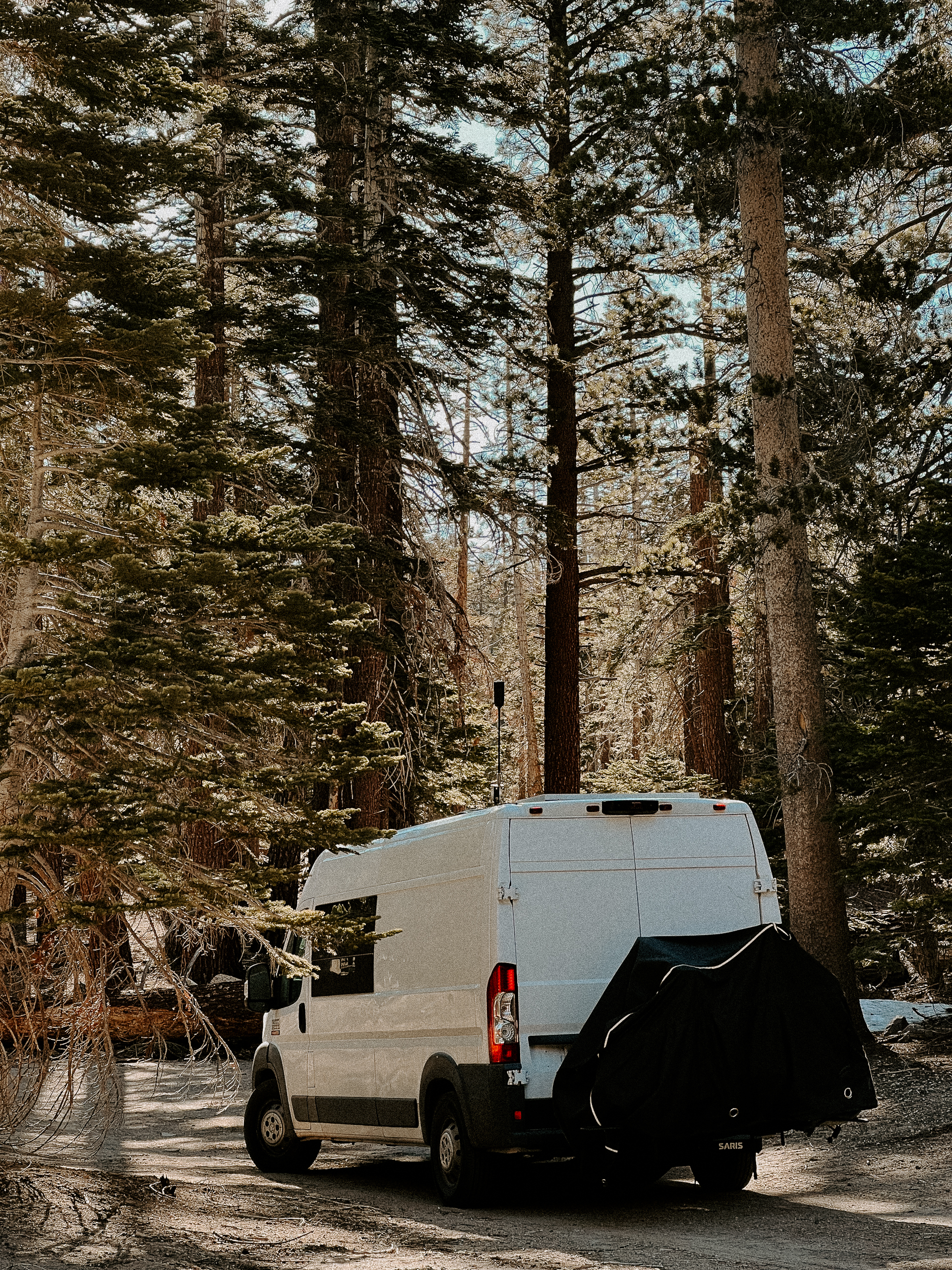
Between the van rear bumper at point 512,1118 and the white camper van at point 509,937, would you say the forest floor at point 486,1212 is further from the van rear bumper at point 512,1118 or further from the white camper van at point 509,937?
the white camper van at point 509,937

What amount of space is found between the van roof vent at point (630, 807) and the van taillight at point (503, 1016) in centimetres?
122

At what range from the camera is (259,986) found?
37.4ft

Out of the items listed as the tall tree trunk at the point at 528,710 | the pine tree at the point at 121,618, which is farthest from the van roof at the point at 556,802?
the tall tree trunk at the point at 528,710

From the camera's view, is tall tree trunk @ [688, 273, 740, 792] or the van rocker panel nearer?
the van rocker panel

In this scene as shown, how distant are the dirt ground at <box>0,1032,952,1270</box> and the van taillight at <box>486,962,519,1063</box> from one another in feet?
2.96

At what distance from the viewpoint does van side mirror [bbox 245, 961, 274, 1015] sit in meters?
11.2

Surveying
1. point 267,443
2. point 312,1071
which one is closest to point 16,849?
point 312,1071

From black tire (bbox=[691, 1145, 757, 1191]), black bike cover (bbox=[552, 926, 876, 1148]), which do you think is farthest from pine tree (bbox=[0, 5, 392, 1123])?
black tire (bbox=[691, 1145, 757, 1191])

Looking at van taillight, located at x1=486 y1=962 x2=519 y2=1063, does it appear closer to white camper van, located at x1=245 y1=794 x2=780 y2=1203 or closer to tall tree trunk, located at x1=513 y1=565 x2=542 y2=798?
white camper van, located at x1=245 y1=794 x2=780 y2=1203

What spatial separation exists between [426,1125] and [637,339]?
15.9m

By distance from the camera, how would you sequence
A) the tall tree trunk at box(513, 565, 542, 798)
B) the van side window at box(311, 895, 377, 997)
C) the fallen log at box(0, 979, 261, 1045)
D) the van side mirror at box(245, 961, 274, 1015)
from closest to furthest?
the van side window at box(311, 895, 377, 997)
the van side mirror at box(245, 961, 274, 1015)
the fallen log at box(0, 979, 261, 1045)
the tall tree trunk at box(513, 565, 542, 798)

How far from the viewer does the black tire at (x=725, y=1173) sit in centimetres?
933

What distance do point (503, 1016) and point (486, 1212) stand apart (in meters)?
1.39

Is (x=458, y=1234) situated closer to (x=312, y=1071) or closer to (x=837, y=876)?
(x=312, y=1071)
